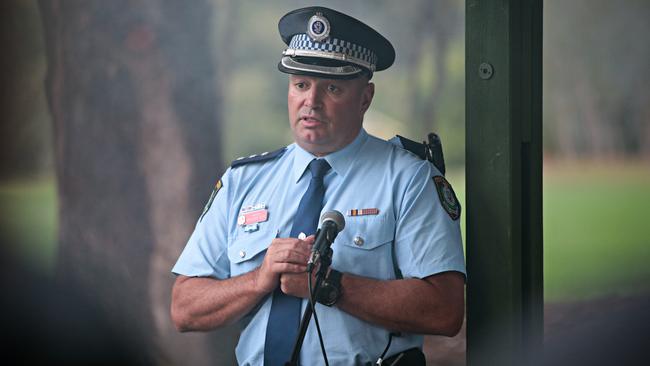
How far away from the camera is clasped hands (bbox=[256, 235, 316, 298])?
6.70ft

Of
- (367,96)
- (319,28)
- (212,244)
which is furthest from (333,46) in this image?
(212,244)

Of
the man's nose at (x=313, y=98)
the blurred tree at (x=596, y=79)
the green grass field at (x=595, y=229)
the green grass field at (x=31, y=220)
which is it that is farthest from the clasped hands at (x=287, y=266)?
the green grass field at (x=31, y=220)

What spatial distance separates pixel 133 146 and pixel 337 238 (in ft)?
3.99

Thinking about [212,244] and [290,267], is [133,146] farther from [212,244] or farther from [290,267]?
[290,267]

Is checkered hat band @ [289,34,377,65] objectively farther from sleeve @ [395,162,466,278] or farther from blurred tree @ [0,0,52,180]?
blurred tree @ [0,0,52,180]

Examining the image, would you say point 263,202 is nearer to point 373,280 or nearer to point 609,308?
point 373,280

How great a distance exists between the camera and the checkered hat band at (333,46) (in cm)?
222

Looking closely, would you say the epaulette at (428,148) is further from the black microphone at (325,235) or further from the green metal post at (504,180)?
the black microphone at (325,235)

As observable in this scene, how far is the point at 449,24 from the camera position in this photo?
254 centimetres

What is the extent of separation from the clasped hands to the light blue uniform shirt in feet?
0.41

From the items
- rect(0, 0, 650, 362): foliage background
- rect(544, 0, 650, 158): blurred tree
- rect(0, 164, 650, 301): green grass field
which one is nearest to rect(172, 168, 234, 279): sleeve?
rect(0, 0, 650, 362): foliage background

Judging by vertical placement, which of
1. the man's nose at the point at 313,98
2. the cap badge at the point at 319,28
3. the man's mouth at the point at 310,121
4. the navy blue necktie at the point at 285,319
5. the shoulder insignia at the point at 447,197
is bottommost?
the navy blue necktie at the point at 285,319

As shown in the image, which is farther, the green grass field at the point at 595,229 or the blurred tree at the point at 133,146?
the blurred tree at the point at 133,146

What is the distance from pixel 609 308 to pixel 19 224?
7.12 feet
